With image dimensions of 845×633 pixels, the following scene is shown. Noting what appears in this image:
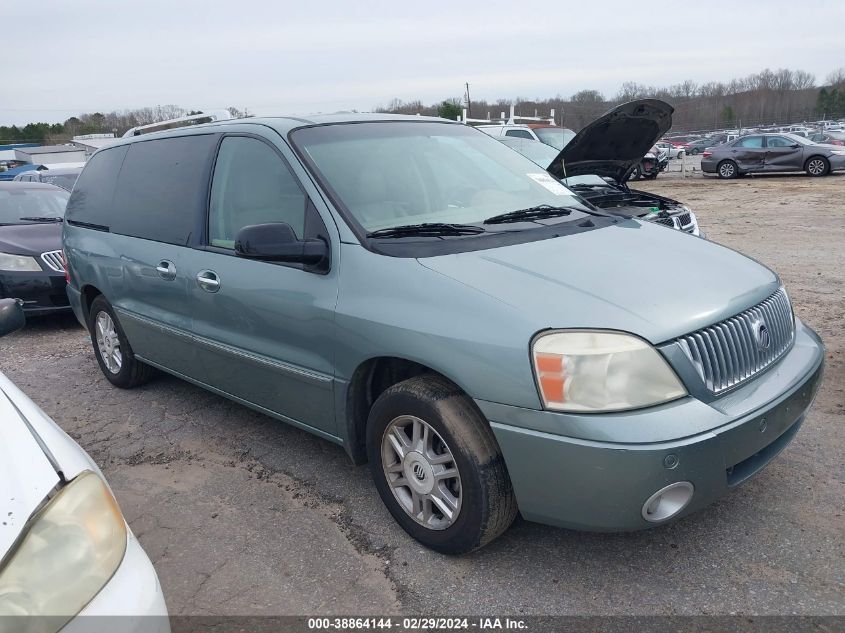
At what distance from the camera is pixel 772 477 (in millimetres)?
3236

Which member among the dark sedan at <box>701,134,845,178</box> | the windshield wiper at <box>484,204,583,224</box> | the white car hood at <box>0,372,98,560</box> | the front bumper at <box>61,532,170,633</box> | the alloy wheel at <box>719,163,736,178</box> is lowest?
the alloy wheel at <box>719,163,736,178</box>

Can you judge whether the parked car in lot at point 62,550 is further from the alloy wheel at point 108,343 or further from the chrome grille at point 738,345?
the alloy wheel at point 108,343

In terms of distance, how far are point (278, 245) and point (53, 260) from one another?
208 inches

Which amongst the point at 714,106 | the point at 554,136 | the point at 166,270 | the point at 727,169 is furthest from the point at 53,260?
the point at 714,106

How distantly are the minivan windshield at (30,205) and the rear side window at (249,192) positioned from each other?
17.6 ft

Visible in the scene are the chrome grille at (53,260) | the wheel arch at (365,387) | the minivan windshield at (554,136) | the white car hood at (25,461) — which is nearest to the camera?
the white car hood at (25,461)

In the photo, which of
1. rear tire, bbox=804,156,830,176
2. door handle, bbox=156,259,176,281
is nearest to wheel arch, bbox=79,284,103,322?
door handle, bbox=156,259,176,281

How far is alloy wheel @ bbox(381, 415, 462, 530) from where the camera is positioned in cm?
268

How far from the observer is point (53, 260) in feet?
23.4

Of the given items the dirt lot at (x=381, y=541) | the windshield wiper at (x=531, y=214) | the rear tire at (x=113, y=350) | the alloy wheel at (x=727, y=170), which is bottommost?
the alloy wheel at (x=727, y=170)

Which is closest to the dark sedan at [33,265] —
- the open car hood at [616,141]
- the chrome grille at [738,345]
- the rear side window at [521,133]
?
the open car hood at [616,141]

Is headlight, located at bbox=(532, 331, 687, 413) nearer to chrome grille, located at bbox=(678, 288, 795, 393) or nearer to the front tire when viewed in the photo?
chrome grille, located at bbox=(678, 288, 795, 393)

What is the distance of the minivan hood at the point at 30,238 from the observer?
7141 millimetres

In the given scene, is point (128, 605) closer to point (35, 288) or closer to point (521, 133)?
point (35, 288)
